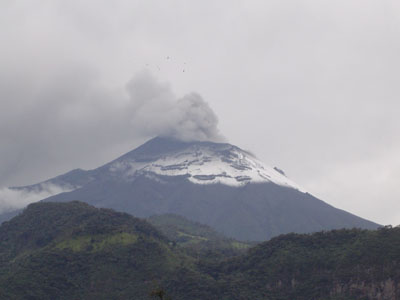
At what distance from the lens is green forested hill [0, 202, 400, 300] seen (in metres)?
126

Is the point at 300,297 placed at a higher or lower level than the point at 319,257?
lower

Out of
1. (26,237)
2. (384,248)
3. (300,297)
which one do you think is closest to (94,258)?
(26,237)

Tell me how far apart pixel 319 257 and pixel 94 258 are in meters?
54.7

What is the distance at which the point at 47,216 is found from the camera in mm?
178750

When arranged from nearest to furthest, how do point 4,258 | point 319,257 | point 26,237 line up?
point 319,257 → point 4,258 → point 26,237

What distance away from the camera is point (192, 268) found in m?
146

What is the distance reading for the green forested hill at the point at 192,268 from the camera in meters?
126

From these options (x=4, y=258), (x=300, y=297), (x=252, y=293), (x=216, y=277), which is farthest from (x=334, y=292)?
(x=4, y=258)

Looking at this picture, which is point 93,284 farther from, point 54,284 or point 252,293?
point 252,293

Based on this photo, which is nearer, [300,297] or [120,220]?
[300,297]

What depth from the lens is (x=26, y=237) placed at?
171m

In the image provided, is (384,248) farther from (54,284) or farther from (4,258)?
(4,258)

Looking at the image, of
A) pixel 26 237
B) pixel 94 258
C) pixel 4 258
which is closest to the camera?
pixel 94 258

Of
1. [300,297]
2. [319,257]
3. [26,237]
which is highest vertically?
[26,237]
